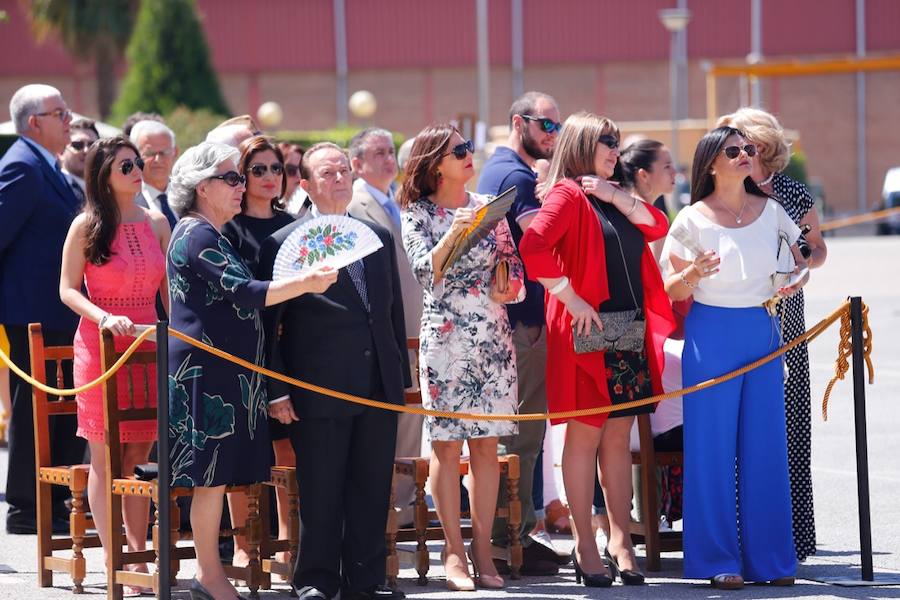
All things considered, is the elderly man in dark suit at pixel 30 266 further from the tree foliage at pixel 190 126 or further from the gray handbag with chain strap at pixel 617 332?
the tree foliage at pixel 190 126

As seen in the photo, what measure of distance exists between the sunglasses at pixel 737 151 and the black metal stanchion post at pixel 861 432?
78 cm

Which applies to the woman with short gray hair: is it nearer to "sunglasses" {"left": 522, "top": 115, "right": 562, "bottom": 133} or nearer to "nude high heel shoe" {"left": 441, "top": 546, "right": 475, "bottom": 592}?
"nude high heel shoe" {"left": 441, "top": 546, "right": 475, "bottom": 592}

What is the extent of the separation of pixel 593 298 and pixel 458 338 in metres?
0.62

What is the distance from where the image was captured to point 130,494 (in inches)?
249

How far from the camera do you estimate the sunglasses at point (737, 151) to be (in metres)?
6.78

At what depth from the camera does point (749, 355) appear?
22.2 ft

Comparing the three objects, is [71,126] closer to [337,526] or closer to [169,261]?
[169,261]

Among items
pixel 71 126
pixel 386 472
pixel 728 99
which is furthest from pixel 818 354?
pixel 728 99

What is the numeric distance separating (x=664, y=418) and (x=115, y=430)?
255 cm

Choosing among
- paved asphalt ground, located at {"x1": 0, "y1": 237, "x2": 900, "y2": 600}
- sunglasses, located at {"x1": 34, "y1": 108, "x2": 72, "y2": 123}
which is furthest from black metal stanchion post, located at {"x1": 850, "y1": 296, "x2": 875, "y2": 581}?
sunglasses, located at {"x1": 34, "y1": 108, "x2": 72, "y2": 123}

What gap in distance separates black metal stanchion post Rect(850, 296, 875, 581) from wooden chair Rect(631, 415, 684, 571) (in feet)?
2.86

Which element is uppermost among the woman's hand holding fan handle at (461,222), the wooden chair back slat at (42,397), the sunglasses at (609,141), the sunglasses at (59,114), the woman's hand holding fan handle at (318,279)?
the sunglasses at (59,114)

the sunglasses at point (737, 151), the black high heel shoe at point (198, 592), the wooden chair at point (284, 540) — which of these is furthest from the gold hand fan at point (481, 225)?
the black high heel shoe at point (198, 592)

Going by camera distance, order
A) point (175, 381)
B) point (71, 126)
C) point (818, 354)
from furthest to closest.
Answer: point (818, 354) < point (71, 126) < point (175, 381)
